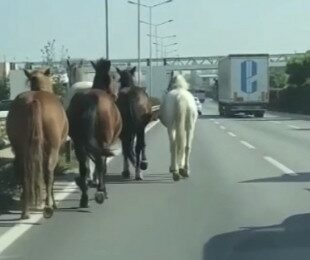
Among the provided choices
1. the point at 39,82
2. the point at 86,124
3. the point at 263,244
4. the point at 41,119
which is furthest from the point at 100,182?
the point at 263,244

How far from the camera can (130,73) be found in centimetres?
1681

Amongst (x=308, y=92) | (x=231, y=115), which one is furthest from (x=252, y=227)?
(x=308, y=92)

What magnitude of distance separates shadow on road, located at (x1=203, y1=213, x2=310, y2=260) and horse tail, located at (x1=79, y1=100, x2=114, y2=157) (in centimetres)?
303

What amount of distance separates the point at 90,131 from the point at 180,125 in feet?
12.7

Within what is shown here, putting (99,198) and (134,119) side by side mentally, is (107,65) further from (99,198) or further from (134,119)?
(99,198)

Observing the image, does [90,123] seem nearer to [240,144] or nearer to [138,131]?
[138,131]

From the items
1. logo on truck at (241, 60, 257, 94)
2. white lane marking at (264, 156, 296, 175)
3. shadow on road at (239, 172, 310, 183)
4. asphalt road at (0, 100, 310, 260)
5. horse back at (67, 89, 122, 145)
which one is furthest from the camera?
logo on truck at (241, 60, 257, 94)

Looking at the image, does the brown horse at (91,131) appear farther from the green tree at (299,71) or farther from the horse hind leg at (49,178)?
the green tree at (299,71)

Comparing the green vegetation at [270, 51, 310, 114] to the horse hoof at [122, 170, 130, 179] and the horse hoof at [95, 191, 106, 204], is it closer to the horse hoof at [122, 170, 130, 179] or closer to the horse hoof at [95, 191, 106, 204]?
the horse hoof at [122, 170, 130, 179]

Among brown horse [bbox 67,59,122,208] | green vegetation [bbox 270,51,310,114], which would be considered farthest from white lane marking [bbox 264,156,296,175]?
green vegetation [bbox 270,51,310,114]

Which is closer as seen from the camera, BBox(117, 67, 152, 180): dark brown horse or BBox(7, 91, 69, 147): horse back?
BBox(7, 91, 69, 147): horse back

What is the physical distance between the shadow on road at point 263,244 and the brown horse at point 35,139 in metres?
2.50

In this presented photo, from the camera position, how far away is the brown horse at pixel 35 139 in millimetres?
10508

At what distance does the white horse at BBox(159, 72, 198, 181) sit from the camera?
15.8 m
